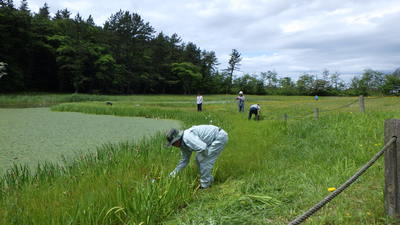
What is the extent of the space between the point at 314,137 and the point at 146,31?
173ft

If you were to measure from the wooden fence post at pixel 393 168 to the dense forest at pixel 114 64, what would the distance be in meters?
34.8

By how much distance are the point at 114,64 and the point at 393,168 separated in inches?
1881

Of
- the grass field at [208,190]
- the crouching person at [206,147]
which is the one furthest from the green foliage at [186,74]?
the crouching person at [206,147]

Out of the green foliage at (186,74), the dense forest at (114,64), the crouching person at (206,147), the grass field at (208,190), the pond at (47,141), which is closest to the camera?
the grass field at (208,190)

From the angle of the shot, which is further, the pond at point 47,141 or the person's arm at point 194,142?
the pond at point 47,141

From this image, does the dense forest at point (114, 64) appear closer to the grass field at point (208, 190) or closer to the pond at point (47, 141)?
the pond at point (47, 141)

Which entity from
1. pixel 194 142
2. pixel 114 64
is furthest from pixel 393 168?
pixel 114 64

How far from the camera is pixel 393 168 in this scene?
2332 mm

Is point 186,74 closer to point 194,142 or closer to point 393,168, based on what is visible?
point 194,142

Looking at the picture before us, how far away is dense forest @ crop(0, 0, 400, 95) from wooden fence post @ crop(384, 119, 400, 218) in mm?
34781

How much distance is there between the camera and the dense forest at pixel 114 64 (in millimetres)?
40344

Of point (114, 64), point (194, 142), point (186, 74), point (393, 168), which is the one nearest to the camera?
point (393, 168)

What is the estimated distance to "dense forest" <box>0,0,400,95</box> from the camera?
4034 centimetres

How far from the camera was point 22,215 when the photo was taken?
2.87m
